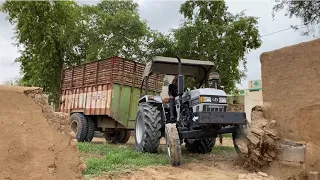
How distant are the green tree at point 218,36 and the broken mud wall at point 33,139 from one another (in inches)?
454

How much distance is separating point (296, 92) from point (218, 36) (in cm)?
1031

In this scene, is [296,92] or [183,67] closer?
[296,92]

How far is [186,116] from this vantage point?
276 inches

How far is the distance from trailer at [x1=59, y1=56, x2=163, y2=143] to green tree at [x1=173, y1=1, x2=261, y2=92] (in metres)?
5.15

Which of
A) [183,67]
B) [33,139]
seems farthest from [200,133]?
[33,139]

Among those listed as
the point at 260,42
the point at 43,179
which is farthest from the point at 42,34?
the point at 43,179

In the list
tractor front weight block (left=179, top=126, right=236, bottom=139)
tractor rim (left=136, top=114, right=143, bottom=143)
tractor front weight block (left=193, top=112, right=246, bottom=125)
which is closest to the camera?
tractor front weight block (left=193, top=112, right=246, bottom=125)

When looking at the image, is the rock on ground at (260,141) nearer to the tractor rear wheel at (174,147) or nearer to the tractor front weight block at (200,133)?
the tractor front weight block at (200,133)

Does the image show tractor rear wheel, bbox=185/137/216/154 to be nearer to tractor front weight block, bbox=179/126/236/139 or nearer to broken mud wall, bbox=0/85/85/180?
tractor front weight block, bbox=179/126/236/139

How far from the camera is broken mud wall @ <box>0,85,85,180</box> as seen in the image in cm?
391

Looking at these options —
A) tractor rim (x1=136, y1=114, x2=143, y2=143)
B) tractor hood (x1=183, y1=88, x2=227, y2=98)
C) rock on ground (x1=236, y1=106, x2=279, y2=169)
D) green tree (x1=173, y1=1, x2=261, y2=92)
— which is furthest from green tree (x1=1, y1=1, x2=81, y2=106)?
rock on ground (x1=236, y1=106, x2=279, y2=169)

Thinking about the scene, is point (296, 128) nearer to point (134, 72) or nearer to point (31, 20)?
point (134, 72)

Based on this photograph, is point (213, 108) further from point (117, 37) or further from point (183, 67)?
point (117, 37)

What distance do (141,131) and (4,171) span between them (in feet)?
14.1
